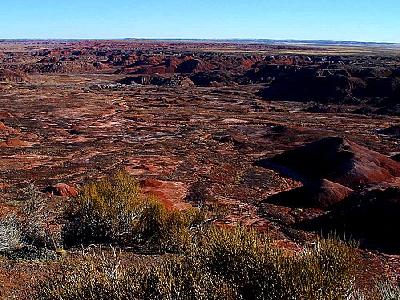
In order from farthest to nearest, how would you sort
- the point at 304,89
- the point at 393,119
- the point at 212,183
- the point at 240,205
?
the point at 304,89, the point at 393,119, the point at 212,183, the point at 240,205

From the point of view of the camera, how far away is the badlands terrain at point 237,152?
770 inches

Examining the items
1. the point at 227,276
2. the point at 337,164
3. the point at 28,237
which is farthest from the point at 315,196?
the point at 227,276

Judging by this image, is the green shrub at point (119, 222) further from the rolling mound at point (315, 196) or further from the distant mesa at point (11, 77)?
the distant mesa at point (11, 77)

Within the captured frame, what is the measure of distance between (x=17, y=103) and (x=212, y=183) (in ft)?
135

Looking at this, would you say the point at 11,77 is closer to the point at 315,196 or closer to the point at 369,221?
the point at 315,196

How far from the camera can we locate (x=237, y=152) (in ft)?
117

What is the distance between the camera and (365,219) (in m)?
19.4

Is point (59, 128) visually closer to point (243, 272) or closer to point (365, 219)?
point (365, 219)

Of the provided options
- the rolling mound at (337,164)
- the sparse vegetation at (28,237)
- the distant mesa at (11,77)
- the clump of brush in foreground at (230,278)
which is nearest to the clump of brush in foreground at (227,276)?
the clump of brush in foreground at (230,278)

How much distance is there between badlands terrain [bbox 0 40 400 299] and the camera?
64.1 ft

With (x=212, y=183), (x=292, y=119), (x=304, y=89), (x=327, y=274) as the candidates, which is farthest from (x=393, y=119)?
(x=327, y=274)

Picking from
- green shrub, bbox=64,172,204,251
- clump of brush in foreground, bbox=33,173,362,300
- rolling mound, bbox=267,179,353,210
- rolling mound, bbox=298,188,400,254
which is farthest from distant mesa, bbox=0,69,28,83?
clump of brush in foreground, bbox=33,173,362,300

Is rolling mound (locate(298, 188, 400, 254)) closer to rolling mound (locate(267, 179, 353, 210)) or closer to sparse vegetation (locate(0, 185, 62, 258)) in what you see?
rolling mound (locate(267, 179, 353, 210))

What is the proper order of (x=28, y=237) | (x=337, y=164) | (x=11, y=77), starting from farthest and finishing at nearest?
(x=11, y=77) < (x=337, y=164) < (x=28, y=237)
